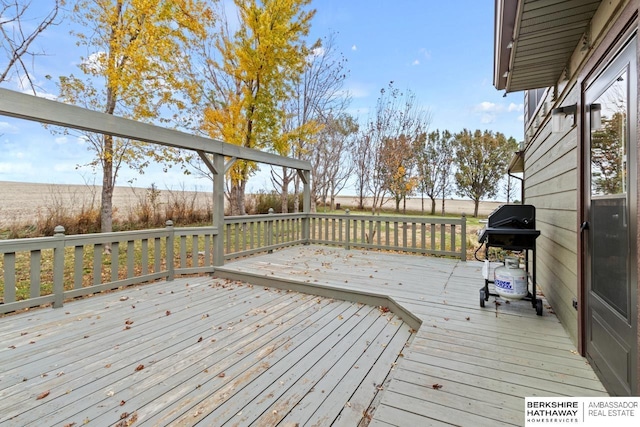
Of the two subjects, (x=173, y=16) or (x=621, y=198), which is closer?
(x=621, y=198)

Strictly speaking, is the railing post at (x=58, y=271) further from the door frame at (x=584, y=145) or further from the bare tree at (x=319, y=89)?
the bare tree at (x=319, y=89)

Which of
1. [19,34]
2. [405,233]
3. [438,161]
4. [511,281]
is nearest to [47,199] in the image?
[19,34]

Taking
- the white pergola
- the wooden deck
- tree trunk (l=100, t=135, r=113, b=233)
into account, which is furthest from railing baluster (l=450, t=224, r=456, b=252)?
tree trunk (l=100, t=135, r=113, b=233)

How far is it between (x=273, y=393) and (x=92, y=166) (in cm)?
700

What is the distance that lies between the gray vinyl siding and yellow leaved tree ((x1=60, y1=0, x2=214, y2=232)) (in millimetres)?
6908

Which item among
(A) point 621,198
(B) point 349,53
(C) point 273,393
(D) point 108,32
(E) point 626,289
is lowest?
(C) point 273,393

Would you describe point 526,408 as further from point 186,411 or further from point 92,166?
point 92,166

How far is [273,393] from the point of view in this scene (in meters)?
1.80

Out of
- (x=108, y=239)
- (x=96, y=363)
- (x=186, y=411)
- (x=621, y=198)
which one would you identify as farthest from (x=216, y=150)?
(x=621, y=198)

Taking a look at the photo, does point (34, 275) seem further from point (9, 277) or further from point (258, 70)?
point (258, 70)

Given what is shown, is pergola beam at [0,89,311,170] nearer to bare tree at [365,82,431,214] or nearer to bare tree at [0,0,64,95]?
bare tree at [0,0,64,95]

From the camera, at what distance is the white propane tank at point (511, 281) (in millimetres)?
2771

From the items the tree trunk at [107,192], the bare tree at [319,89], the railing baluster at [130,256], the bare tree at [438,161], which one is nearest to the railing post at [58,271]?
the railing baluster at [130,256]

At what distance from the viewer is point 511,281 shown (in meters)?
2.79
